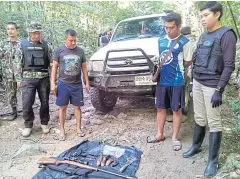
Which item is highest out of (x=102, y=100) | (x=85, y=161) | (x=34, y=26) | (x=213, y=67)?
(x=34, y=26)

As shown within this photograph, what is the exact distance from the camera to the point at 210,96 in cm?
301

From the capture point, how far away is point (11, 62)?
192 inches

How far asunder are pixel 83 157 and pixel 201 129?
1552 mm

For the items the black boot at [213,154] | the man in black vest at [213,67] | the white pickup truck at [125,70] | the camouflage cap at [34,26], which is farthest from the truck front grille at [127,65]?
the black boot at [213,154]

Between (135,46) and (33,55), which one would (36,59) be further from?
(135,46)

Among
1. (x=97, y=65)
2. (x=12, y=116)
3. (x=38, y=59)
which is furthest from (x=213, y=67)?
(x=12, y=116)

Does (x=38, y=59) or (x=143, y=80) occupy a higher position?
→ (x=38, y=59)

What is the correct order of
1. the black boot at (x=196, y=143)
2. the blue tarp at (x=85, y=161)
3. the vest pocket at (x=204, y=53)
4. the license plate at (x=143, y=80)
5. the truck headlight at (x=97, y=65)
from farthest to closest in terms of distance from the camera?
1. the truck headlight at (x=97, y=65)
2. the license plate at (x=143, y=80)
3. the black boot at (x=196, y=143)
4. the blue tarp at (x=85, y=161)
5. the vest pocket at (x=204, y=53)

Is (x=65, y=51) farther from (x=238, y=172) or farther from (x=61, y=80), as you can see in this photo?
(x=238, y=172)

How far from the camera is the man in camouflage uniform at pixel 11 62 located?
4578 millimetres

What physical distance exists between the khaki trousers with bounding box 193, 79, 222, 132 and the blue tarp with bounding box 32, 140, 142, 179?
3.23 feet

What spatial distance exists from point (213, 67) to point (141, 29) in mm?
3004

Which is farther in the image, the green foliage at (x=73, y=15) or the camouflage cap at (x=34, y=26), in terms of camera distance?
the green foliage at (x=73, y=15)

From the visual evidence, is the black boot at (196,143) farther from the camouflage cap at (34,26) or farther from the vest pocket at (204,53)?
the camouflage cap at (34,26)
